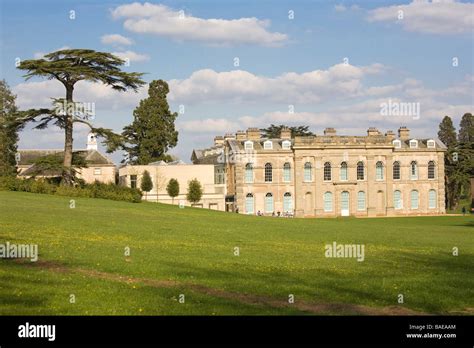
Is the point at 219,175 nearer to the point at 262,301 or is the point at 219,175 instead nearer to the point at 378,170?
the point at 378,170

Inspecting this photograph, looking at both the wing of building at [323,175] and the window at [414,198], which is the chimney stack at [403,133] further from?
the window at [414,198]

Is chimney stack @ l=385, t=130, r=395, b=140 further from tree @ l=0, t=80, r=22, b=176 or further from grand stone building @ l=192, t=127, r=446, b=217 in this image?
tree @ l=0, t=80, r=22, b=176

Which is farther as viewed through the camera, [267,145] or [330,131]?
[330,131]

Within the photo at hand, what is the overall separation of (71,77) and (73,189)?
826 centimetres

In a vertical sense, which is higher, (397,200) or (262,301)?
(397,200)

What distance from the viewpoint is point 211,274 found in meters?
16.4

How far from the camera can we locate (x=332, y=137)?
76625mm

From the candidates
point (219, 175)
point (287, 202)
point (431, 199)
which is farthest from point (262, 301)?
point (431, 199)

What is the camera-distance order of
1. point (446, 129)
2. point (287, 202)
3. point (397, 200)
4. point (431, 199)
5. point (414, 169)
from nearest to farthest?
point (287, 202) < point (397, 200) < point (414, 169) < point (431, 199) < point (446, 129)

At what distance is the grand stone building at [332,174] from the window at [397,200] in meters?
0.12

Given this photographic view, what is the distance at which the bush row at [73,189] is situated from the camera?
47.2 metres

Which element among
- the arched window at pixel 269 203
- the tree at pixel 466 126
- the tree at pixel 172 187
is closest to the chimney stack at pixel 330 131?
the arched window at pixel 269 203

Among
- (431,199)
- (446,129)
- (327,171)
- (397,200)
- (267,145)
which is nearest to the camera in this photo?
(267,145)
